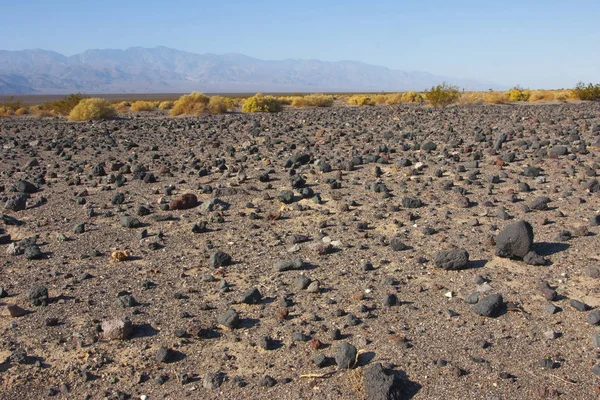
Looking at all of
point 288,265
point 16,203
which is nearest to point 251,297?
point 288,265

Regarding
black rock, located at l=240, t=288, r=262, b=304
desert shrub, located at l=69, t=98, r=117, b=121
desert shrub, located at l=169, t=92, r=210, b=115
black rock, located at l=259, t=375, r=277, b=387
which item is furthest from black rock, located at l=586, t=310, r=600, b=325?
desert shrub, located at l=169, t=92, r=210, b=115

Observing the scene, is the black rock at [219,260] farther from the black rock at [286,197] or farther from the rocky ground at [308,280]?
the black rock at [286,197]

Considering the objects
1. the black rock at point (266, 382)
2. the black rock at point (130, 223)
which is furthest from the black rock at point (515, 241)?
the black rock at point (130, 223)

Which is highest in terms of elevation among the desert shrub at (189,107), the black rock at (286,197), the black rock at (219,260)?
the desert shrub at (189,107)

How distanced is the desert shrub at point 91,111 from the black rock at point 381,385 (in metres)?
23.5

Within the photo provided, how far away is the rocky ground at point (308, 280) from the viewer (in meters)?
4.18

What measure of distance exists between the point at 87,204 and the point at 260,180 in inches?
117

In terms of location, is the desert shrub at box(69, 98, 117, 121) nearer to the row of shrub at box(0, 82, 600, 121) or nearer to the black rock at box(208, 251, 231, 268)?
the row of shrub at box(0, 82, 600, 121)

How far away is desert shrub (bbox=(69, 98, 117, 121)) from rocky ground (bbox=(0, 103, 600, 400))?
14430 millimetres

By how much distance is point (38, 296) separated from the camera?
17.7 ft

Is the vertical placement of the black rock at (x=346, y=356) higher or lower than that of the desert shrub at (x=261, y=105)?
lower

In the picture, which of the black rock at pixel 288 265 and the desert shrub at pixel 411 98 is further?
the desert shrub at pixel 411 98

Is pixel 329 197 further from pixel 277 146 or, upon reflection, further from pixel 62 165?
pixel 62 165

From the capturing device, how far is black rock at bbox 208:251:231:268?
20.2 feet
